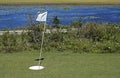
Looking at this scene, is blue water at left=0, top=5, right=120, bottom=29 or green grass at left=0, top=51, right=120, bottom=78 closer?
green grass at left=0, top=51, right=120, bottom=78

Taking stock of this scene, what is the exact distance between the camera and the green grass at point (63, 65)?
34.8ft

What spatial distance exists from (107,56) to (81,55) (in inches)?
38.5

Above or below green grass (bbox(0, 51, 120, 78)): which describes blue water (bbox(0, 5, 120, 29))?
below

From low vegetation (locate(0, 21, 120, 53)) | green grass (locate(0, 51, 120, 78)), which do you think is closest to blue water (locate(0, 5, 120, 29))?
low vegetation (locate(0, 21, 120, 53))

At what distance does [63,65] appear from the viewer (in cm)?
1187

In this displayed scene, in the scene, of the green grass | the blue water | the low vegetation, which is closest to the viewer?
the green grass

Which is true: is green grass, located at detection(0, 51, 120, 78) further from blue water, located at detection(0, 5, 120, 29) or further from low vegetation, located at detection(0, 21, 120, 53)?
blue water, located at detection(0, 5, 120, 29)

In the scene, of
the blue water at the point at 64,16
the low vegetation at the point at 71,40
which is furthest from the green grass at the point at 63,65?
the blue water at the point at 64,16

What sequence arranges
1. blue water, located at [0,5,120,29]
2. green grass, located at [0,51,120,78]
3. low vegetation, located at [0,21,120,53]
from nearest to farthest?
green grass, located at [0,51,120,78]
low vegetation, located at [0,21,120,53]
blue water, located at [0,5,120,29]

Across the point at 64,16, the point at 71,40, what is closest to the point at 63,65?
the point at 71,40

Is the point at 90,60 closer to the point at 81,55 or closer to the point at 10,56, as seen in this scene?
the point at 81,55

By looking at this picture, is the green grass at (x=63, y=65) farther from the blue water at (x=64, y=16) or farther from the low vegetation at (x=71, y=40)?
the blue water at (x=64, y=16)

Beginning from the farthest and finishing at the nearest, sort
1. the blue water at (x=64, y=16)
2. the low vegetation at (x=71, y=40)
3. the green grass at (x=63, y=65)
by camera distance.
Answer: the blue water at (x=64, y=16) → the low vegetation at (x=71, y=40) → the green grass at (x=63, y=65)

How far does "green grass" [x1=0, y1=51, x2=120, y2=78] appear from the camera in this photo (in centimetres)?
1062
